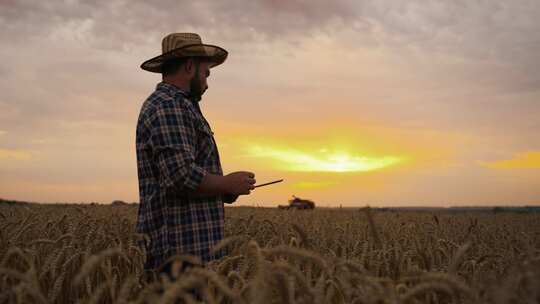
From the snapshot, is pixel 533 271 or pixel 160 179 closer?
pixel 533 271

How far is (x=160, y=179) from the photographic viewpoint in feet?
11.7

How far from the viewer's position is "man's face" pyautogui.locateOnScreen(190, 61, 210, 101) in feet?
12.7

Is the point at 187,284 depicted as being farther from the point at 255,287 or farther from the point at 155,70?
the point at 155,70

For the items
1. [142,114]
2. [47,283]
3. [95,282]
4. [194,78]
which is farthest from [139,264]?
[194,78]

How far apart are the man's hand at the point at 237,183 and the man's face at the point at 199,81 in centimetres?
70

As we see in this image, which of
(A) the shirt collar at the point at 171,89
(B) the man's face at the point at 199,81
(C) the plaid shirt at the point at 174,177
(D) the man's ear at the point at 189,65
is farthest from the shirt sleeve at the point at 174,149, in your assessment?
(D) the man's ear at the point at 189,65

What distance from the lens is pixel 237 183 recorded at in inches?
140

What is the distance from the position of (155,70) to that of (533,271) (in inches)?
140

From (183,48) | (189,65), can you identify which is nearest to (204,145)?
(189,65)

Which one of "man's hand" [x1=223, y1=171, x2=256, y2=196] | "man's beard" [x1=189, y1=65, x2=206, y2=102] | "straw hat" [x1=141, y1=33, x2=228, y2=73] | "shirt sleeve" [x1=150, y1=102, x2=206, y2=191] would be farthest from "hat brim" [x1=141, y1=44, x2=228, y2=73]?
"man's hand" [x1=223, y1=171, x2=256, y2=196]

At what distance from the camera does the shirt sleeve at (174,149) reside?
339cm

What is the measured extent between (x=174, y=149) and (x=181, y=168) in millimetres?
150

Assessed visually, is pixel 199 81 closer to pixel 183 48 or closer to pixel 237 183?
pixel 183 48

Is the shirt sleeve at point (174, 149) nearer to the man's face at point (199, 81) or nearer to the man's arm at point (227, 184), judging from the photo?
the man's arm at point (227, 184)
